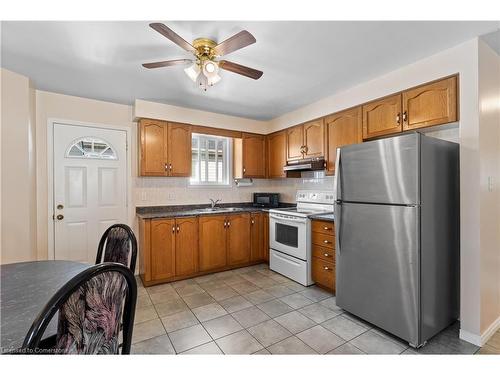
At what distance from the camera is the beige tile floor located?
187cm

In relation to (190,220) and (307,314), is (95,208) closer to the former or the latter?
(190,220)

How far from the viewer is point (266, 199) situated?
14.1 feet

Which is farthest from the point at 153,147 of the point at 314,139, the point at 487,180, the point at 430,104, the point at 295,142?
the point at 487,180

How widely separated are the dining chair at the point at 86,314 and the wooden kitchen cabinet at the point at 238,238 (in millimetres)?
2669

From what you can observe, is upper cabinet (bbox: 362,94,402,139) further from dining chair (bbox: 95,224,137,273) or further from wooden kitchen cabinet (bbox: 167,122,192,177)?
dining chair (bbox: 95,224,137,273)

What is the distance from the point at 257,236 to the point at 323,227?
4.19 ft

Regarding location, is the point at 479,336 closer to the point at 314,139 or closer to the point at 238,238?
the point at 314,139

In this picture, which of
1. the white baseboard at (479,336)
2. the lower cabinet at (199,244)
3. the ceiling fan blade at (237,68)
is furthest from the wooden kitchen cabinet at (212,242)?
the white baseboard at (479,336)

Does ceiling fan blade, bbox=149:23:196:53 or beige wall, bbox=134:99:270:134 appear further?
beige wall, bbox=134:99:270:134

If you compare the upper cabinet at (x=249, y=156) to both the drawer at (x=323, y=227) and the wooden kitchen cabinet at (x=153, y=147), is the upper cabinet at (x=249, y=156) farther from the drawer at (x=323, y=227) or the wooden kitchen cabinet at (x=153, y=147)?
the drawer at (x=323, y=227)

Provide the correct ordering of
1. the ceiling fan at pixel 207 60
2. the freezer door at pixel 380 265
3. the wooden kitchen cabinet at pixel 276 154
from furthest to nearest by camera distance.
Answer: the wooden kitchen cabinet at pixel 276 154 < the freezer door at pixel 380 265 < the ceiling fan at pixel 207 60

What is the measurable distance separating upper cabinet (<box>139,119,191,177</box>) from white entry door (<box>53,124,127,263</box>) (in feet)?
1.21

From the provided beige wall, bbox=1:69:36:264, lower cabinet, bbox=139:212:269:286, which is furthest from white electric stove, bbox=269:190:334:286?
beige wall, bbox=1:69:36:264

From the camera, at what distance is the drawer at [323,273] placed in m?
2.78
